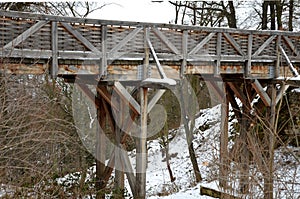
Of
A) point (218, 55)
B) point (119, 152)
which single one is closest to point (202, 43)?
point (218, 55)

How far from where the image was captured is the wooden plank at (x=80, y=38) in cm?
574

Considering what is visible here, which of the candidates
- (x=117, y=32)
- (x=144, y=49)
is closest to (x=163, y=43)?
(x=144, y=49)

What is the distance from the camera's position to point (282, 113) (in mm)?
11586

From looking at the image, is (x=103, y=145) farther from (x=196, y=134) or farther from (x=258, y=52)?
(x=196, y=134)

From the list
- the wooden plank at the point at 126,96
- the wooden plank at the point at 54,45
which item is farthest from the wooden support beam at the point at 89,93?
the wooden plank at the point at 54,45

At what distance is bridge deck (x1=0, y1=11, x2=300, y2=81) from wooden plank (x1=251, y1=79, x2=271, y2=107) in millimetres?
195

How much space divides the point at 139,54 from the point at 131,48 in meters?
0.16

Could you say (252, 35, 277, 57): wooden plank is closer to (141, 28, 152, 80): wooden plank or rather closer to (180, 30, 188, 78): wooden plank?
(180, 30, 188, 78): wooden plank

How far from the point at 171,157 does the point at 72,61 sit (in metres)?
10.8

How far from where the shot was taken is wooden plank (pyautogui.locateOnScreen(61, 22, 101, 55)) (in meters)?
5.74

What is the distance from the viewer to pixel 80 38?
19.2ft

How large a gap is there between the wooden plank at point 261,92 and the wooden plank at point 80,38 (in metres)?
3.66

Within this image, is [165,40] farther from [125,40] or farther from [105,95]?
[105,95]

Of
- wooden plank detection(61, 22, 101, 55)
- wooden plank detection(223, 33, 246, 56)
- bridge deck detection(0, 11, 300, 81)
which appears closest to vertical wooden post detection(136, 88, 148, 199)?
bridge deck detection(0, 11, 300, 81)
